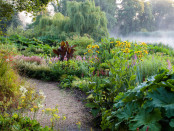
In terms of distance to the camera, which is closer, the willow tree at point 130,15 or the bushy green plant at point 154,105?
the bushy green plant at point 154,105

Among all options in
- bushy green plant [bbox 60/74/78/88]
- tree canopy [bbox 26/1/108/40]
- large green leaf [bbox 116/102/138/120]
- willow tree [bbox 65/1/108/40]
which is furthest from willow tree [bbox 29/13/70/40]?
large green leaf [bbox 116/102/138/120]

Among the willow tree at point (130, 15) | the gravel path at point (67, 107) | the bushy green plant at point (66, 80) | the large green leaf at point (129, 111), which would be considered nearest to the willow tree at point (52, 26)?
the bushy green plant at point (66, 80)

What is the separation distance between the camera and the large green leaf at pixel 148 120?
1321mm

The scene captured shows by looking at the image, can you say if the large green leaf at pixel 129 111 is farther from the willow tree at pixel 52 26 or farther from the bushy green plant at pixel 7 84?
the willow tree at pixel 52 26

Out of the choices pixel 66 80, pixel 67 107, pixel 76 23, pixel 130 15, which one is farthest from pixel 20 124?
pixel 130 15

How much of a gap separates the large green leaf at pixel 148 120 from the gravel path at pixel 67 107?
3.69 feet

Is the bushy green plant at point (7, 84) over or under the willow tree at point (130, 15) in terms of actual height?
under

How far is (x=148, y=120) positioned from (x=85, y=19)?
15220 millimetres

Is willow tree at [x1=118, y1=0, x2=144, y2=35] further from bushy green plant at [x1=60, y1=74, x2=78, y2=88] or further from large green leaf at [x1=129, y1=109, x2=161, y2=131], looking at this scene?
large green leaf at [x1=129, y1=109, x2=161, y2=131]

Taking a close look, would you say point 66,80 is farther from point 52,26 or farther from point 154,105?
point 52,26

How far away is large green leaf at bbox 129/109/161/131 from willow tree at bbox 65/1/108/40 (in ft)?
46.4

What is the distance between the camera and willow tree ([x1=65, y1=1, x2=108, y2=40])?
15.4 metres

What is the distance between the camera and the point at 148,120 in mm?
1376

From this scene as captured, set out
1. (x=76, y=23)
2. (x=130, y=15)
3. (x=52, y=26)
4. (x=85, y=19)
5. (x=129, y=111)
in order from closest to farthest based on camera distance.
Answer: (x=129, y=111) < (x=52, y=26) < (x=76, y=23) < (x=85, y=19) < (x=130, y=15)
